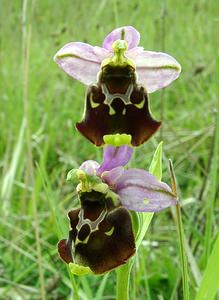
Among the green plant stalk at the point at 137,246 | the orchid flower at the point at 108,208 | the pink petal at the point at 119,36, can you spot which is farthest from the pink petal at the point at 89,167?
the pink petal at the point at 119,36

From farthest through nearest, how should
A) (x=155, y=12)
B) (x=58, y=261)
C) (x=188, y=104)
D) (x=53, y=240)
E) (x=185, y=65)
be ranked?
(x=155, y=12)
(x=185, y=65)
(x=188, y=104)
(x=53, y=240)
(x=58, y=261)

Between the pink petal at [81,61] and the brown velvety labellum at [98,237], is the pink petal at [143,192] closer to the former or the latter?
the brown velvety labellum at [98,237]

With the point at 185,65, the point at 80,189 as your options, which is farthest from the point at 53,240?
the point at 185,65

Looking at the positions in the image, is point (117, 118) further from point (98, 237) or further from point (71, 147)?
point (71, 147)

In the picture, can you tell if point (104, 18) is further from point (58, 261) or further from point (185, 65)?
point (58, 261)

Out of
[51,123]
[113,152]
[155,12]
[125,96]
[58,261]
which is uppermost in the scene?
[155,12]
